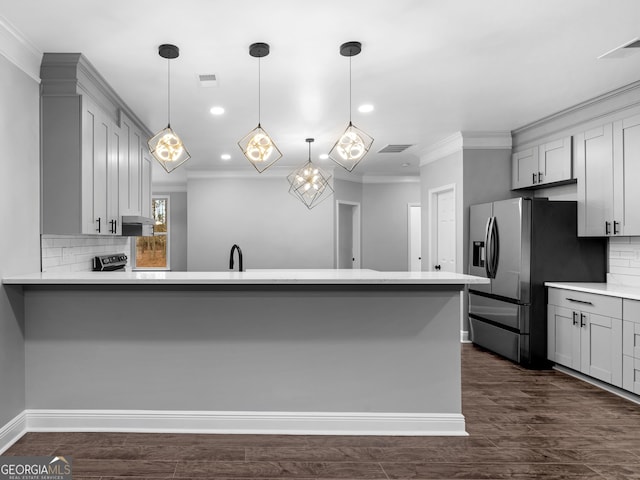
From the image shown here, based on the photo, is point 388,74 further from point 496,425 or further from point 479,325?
point 479,325

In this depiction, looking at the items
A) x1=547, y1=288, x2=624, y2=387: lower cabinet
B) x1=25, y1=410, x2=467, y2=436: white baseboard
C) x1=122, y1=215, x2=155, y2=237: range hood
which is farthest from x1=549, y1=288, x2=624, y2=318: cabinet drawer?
x1=122, y1=215, x2=155, y2=237: range hood

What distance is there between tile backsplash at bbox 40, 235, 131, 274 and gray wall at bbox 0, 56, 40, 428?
210 millimetres

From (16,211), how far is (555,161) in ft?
15.8

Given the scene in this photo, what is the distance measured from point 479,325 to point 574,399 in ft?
5.49

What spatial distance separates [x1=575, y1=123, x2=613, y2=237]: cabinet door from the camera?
3996mm

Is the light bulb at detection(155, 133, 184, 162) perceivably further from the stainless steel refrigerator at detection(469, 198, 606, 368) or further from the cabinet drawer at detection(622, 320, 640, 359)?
the cabinet drawer at detection(622, 320, 640, 359)

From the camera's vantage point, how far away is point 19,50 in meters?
2.81

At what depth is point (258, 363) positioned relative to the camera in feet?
9.40

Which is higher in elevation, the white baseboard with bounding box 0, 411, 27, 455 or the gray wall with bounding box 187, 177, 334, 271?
the gray wall with bounding box 187, 177, 334, 271

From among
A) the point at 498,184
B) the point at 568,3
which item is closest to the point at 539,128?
the point at 498,184

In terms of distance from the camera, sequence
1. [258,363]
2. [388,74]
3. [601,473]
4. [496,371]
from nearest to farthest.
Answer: [601,473] < [258,363] < [388,74] < [496,371]

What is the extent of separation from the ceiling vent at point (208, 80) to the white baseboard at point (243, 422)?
2.51 metres

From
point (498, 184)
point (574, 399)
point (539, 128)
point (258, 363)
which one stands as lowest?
point (574, 399)

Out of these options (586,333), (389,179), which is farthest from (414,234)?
(586,333)
